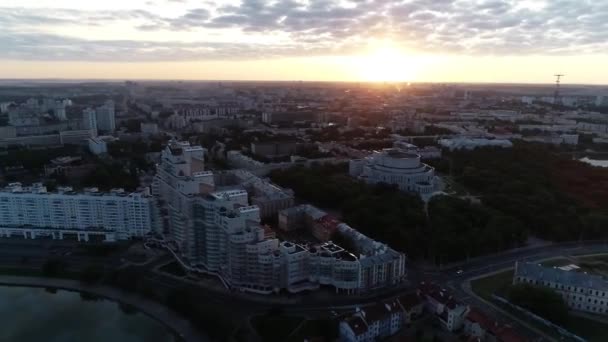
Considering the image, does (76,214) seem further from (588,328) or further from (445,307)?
(588,328)

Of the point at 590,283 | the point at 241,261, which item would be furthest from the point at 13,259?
the point at 590,283

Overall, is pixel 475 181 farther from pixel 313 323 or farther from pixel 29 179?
pixel 29 179

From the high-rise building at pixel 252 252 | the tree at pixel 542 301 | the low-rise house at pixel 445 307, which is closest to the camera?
the low-rise house at pixel 445 307

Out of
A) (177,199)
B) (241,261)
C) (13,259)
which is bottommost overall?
(13,259)

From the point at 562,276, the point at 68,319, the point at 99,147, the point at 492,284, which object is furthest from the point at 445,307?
the point at 99,147

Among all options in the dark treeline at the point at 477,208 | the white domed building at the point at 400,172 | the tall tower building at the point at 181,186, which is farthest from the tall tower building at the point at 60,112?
the white domed building at the point at 400,172

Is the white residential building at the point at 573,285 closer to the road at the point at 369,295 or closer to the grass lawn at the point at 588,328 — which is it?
the grass lawn at the point at 588,328
